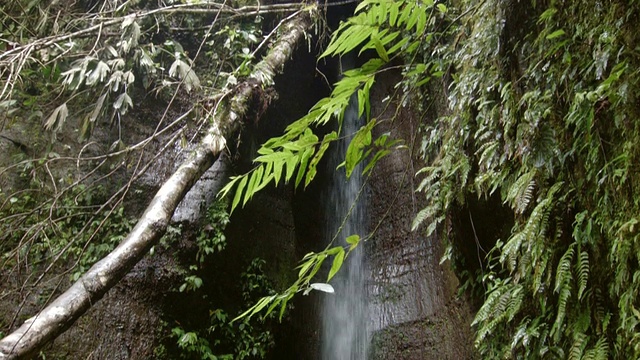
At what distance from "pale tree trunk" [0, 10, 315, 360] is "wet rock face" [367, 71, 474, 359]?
1.58 meters

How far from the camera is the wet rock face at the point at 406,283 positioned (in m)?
4.67

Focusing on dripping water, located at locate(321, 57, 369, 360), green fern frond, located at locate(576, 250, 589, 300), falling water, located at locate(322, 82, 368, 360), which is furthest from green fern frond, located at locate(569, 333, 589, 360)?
falling water, located at locate(322, 82, 368, 360)

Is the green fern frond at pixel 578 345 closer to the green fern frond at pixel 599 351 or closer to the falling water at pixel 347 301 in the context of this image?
the green fern frond at pixel 599 351

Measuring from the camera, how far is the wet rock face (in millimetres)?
4672

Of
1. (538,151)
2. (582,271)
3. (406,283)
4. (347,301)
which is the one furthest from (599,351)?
(347,301)

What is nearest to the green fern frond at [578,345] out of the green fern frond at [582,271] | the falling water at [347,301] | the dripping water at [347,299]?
the green fern frond at [582,271]

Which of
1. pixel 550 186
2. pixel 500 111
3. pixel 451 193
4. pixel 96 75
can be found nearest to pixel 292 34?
pixel 96 75

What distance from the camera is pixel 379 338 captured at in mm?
5539

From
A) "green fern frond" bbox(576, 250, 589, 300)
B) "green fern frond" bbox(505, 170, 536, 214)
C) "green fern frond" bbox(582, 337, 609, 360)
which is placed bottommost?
"green fern frond" bbox(582, 337, 609, 360)

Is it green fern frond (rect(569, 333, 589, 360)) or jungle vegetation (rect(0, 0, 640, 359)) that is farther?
green fern frond (rect(569, 333, 589, 360))

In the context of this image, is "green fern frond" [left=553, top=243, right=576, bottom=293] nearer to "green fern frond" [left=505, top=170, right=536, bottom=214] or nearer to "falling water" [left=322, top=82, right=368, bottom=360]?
"green fern frond" [left=505, top=170, right=536, bottom=214]

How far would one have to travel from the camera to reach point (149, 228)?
12.9 ft

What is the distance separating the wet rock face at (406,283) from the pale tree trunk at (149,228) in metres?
1.58

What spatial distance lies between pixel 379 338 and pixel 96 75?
4254 mm
